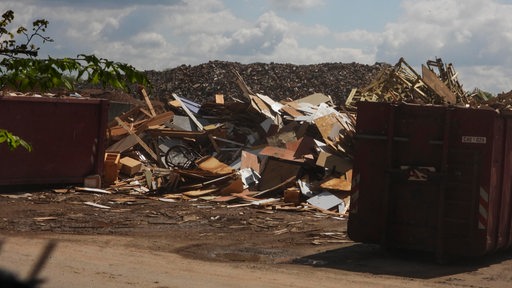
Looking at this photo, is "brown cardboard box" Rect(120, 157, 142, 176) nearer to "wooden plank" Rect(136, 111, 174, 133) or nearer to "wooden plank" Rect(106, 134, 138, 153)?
"wooden plank" Rect(106, 134, 138, 153)

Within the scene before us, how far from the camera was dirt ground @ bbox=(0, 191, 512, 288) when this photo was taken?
9336mm

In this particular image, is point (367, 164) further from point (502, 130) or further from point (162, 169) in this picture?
point (162, 169)

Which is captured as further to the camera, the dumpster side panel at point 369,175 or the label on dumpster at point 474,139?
the dumpster side panel at point 369,175

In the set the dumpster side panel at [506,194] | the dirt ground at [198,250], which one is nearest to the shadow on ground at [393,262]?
the dirt ground at [198,250]

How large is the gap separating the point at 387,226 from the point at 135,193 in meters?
8.72

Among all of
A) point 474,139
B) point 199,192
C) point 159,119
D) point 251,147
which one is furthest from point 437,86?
point 159,119

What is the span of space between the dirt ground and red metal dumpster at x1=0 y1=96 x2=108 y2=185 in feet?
2.27

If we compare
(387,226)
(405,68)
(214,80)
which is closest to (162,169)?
(405,68)

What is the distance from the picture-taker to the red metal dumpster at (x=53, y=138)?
17859 millimetres

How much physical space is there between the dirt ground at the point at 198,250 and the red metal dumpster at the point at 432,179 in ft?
1.47

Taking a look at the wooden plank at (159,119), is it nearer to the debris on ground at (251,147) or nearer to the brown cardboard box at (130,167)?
the debris on ground at (251,147)

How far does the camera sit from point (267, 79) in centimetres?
Answer: 3831

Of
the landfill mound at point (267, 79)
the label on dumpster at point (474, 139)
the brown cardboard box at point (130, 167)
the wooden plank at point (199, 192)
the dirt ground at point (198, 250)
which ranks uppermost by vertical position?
the landfill mound at point (267, 79)

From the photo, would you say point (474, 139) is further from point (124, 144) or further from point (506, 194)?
point (124, 144)
